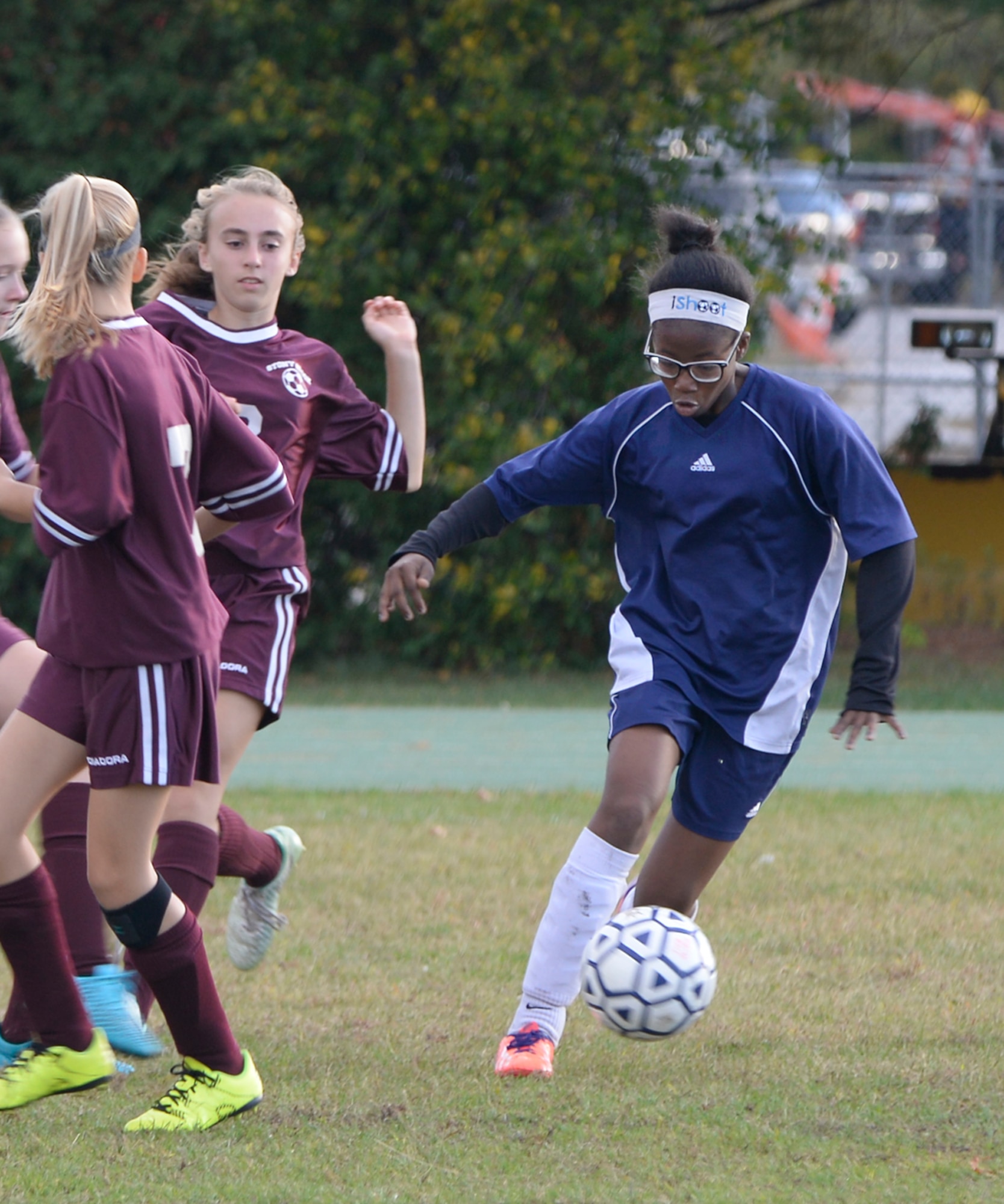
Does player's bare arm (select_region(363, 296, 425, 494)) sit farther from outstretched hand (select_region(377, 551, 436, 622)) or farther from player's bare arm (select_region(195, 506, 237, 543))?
player's bare arm (select_region(195, 506, 237, 543))

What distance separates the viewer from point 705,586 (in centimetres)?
401

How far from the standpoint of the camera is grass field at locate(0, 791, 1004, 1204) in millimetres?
3314

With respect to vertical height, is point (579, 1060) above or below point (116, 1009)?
below

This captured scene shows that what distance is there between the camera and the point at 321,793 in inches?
292

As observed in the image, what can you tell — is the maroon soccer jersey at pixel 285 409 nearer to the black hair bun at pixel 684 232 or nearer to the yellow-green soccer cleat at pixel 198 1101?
the black hair bun at pixel 684 232

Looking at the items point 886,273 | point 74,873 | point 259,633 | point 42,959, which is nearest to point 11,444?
point 259,633

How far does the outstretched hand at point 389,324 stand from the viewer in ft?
15.2

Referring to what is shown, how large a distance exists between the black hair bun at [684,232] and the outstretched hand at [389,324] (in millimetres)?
780

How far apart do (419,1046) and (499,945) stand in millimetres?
951

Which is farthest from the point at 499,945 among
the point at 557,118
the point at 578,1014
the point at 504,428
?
the point at 557,118

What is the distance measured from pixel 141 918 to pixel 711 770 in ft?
4.38

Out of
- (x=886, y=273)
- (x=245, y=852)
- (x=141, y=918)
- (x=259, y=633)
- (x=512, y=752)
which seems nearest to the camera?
(x=141, y=918)

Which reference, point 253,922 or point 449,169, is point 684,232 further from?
point 449,169

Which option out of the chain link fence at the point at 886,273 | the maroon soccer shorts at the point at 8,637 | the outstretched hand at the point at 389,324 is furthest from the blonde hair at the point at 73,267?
the chain link fence at the point at 886,273
